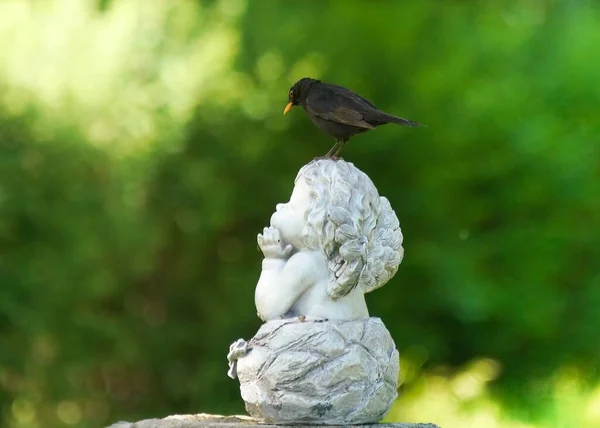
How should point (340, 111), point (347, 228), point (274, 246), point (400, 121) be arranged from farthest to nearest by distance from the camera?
point (340, 111) < point (400, 121) < point (274, 246) < point (347, 228)

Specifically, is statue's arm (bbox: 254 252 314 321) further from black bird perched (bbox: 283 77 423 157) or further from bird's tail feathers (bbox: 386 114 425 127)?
bird's tail feathers (bbox: 386 114 425 127)

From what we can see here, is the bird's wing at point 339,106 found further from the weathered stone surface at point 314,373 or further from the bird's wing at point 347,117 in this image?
the weathered stone surface at point 314,373

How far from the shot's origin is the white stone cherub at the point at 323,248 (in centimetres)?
340

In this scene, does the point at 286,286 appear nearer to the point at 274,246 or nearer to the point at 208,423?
the point at 274,246

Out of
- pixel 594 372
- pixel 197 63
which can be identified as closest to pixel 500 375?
pixel 594 372

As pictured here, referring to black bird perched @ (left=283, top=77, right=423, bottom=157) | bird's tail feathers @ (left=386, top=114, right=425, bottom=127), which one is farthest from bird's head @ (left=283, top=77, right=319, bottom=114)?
bird's tail feathers @ (left=386, top=114, right=425, bottom=127)

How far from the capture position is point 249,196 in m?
7.02

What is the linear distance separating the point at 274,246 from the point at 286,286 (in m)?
0.16

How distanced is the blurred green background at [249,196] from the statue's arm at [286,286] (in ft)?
11.0

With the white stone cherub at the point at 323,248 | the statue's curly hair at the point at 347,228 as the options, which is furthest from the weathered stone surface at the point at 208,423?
the statue's curly hair at the point at 347,228

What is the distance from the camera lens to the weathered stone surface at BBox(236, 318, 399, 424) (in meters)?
3.26

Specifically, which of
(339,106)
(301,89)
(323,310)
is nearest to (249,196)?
(301,89)

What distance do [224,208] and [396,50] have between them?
1.63 metres

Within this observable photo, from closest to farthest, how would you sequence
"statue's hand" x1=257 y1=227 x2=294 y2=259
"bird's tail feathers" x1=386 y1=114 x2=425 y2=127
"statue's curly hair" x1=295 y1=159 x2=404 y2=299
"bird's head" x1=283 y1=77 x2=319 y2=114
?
"statue's curly hair" x1=295 y1=159 x2=404 y2=299 → "statue's hand" x1=257 y1=227 x2=294 y2=259 → "bird's tail feathers" x1=386 y1=114 x2=425 y2=127 → "bird's head" x1=283 y1=77 x2=319 y2=114
